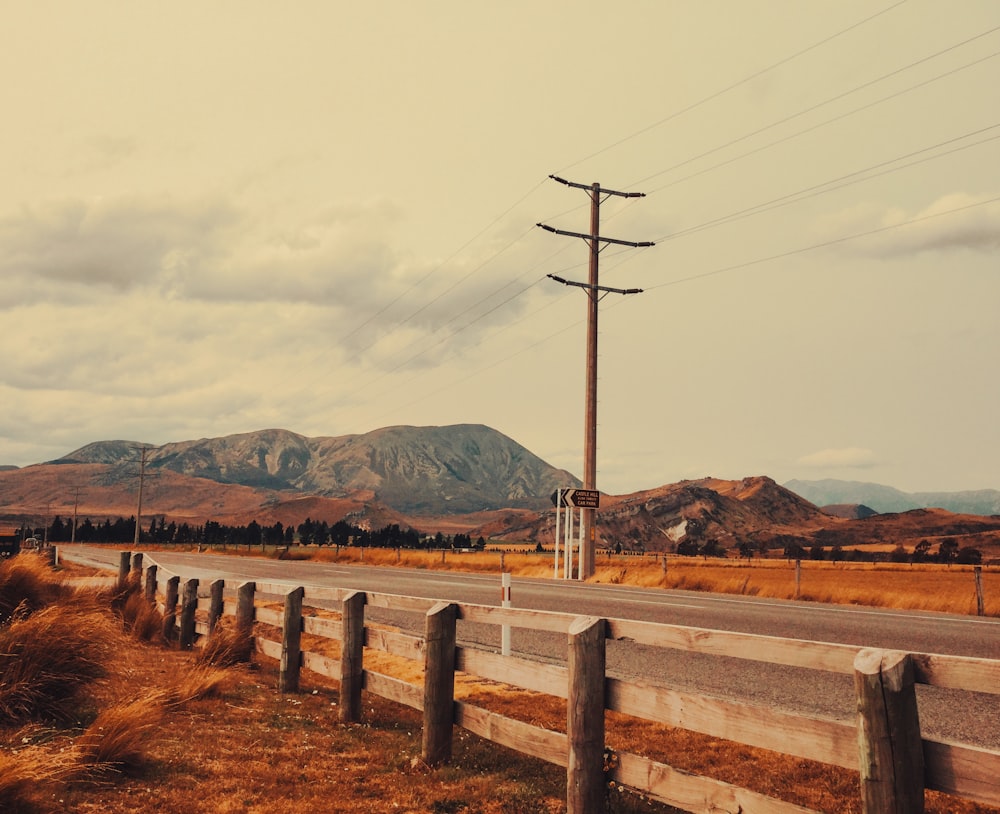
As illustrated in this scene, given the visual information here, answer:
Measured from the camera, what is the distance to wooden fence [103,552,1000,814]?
3406 mm

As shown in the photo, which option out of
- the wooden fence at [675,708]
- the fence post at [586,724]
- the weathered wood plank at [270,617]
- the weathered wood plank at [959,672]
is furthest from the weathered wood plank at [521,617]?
the weathered wood plank at [270,617]

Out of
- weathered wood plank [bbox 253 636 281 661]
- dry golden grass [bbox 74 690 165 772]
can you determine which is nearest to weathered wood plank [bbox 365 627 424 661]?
dry golden grass [bbox 74 690 165 772]

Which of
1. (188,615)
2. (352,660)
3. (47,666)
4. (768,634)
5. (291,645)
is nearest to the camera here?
(47,666)

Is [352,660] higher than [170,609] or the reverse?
higher

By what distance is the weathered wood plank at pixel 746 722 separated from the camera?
3719 millimetres

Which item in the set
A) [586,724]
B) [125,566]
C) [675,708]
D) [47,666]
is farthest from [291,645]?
[125,566]

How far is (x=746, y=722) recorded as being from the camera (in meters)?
4.11

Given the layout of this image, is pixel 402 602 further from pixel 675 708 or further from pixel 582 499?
pixel 582 499

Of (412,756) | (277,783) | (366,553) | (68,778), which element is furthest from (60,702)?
(366,553)

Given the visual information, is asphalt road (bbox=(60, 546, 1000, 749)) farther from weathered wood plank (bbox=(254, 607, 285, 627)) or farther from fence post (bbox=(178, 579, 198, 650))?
fence post (bbox=(178, 579, 198, 650))

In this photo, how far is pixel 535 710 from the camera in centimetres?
827

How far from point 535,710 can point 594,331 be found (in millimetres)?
23191

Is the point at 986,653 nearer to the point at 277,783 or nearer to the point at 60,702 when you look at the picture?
the point at 277,783

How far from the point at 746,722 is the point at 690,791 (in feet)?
1.80
